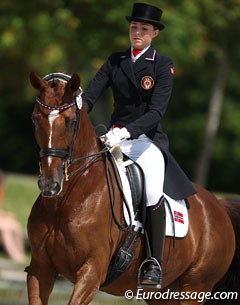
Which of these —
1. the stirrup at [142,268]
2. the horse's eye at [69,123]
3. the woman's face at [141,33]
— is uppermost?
the woman's face at [141,33]

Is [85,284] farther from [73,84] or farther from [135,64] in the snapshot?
[135,64]

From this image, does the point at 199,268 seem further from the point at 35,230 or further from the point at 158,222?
the point at 35,230

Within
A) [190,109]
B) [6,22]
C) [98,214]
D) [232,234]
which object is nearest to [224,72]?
[190,109]

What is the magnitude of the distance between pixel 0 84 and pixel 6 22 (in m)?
12.3

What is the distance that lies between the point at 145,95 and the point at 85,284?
188 centimetres

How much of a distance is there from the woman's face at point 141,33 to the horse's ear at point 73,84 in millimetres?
1158

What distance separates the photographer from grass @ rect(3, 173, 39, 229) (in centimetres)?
2041

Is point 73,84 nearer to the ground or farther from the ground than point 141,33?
nearer to the ground

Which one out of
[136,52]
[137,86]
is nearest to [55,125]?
[137,86]

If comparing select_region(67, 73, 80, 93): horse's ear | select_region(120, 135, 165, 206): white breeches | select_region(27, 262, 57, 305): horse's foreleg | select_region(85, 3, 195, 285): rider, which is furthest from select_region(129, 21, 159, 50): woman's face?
select_region(27, 262, 57, 305): horse's foreleg

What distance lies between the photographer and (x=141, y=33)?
806cm

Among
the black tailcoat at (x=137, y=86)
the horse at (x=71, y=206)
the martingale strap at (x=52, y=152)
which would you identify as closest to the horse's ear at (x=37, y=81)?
the horse at (x=71, y=206)

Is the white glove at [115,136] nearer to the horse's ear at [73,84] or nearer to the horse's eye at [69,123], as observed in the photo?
the horse's eye at [69,123]

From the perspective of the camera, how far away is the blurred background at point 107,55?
17.4 m
